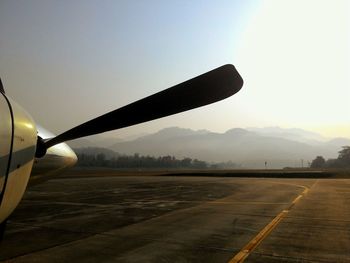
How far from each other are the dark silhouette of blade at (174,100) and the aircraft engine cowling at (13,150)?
1.21 metres

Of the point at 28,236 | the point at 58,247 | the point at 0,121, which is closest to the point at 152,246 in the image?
the point at 58,247

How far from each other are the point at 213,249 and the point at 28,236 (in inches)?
198

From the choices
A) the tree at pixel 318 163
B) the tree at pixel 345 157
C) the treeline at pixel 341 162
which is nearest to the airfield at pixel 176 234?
the treeline at pixel 341 162

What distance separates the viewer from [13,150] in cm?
436

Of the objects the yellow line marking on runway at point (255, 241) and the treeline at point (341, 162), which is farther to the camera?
the treeline at point (341, 162)

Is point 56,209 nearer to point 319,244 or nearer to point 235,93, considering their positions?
point 319,244

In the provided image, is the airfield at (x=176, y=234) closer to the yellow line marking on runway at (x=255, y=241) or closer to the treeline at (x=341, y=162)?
the yellow line marking on runway at (x=255, y=241)

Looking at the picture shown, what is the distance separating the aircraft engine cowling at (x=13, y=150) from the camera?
425 cm

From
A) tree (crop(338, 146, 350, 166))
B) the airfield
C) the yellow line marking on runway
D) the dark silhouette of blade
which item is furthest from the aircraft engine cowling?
tree (crop(338, 146, 350, 166))

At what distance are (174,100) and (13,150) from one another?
7.36ft

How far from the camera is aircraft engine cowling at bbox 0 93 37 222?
13.9 feet

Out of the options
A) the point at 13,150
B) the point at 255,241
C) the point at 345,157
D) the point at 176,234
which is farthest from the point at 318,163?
the point at 13,150

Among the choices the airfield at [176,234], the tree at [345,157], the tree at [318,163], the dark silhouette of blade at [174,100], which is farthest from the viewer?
the tree at [318,163]

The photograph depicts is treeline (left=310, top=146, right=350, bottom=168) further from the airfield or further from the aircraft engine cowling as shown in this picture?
the aircraft engine cowling
